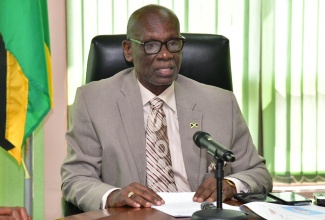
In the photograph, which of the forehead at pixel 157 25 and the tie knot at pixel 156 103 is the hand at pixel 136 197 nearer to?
the tie knot at pixel 156 103

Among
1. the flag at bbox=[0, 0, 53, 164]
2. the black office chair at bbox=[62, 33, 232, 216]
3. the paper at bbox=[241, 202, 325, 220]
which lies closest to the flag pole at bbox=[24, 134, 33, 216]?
the flag at bbox=[0, 0, 53, 164]

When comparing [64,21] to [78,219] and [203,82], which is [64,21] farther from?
[78,219]

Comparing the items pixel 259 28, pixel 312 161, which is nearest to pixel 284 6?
pixel 259 28

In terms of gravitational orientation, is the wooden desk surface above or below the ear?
below

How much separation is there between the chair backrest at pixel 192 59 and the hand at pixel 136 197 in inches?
31.6

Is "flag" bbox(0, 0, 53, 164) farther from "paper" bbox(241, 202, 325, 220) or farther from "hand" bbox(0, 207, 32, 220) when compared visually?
"paper" bbox(241, 202, 325, 220)

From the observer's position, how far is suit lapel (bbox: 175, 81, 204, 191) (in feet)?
8.86

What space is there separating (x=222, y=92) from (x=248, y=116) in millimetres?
1677

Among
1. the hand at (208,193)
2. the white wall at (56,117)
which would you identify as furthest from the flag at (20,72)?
the hand at (208,193)

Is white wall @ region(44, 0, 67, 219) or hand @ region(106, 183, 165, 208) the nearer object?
hand @ region(106, 183, 165, 208)

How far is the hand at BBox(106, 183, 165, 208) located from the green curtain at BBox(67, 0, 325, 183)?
2268 mm

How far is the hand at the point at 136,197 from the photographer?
6.76 ft

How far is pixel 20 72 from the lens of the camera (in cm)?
356

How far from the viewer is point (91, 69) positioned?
284 centimetres
